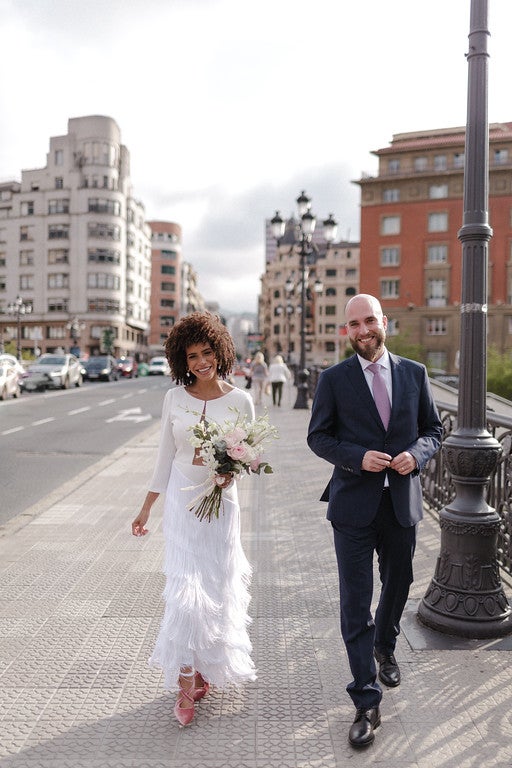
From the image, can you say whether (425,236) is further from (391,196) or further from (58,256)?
(58,256)

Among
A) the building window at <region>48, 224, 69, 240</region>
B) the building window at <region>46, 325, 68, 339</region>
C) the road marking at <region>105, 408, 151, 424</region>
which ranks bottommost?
the road marking at <region>105, 408, 151, 424</region>

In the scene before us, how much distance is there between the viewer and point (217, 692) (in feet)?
11.2

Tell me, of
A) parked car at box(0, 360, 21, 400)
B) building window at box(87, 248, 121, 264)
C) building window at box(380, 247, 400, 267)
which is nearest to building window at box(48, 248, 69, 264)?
building window at box(87, 248, 121, 264)

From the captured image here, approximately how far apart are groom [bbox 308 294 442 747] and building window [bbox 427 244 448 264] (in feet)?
182

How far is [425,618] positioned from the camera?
4.13 meters

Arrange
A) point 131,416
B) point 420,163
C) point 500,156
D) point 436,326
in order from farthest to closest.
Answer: point 420,163 < point 436,326 < point 500,156 < point 131,416

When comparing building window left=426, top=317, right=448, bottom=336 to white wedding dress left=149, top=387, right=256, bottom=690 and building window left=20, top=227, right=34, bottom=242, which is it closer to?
building window left=20, top=227, right=34, bottom=242

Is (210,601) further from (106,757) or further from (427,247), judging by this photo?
(427,247)

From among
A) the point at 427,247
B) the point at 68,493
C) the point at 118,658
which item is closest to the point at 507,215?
the point at 427,247

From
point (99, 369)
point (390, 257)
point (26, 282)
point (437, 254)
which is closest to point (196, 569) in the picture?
point (99, 369)

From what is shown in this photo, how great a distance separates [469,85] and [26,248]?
89.1 metres

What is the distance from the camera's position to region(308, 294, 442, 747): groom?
2.99 meters

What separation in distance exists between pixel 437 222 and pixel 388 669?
56.5m

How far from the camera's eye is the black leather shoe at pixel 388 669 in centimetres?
339
